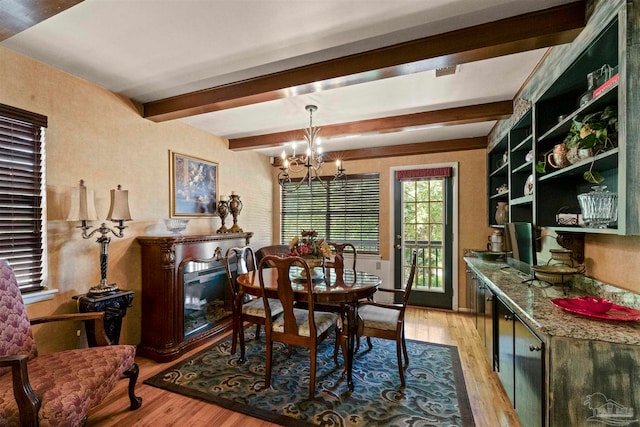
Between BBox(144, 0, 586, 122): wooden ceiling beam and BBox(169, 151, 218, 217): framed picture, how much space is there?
1.08 m

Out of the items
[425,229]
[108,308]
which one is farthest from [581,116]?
[108,308]

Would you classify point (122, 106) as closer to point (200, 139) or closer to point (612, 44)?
point (200, 139)

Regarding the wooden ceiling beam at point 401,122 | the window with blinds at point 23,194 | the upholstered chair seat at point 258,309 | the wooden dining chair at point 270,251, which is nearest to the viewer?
the window with blinds at point 23,194

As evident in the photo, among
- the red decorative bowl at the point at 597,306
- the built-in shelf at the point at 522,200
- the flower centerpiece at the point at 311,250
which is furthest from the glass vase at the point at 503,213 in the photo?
the flower centerpiece at the point at 311,250

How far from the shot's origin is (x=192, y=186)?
3.73 metres

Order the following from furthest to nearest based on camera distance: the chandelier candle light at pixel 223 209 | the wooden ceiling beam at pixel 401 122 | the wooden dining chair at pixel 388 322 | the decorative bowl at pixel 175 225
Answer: the chandelier candle light at pixel 223 209
the decorative bowl at pixel 175 225
the wooden ceiling beam at pixel 401 122
the wooden dining chair at pixel 388 322

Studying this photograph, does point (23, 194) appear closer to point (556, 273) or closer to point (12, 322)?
point (12, 322)

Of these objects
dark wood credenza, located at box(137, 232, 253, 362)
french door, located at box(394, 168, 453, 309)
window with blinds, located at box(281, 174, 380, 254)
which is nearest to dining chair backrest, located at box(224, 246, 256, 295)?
dark wood credenza, located at box(137, 232, 253, 362)

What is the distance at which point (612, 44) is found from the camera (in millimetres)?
1564

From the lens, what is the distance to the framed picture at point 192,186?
3.48 m

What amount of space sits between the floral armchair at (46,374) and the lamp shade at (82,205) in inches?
21.4

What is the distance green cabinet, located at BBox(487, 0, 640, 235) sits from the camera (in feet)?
4.40

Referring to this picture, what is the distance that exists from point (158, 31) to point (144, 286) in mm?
2398

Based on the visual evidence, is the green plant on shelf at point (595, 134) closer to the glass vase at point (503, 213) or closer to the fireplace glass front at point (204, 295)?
the glass vase at point (503, 213)
